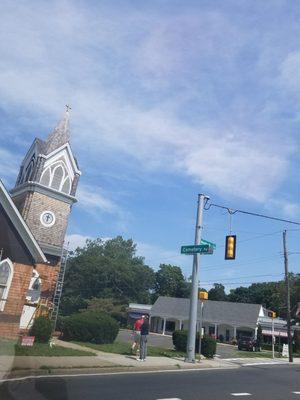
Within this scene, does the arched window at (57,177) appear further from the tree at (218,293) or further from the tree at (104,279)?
the tree at (218,293)

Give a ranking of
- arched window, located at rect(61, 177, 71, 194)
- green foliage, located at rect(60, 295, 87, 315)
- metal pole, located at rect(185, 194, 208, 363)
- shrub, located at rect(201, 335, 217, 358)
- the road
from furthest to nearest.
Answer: green foliage, located at rect(60, 295, 87, 315), arched window, located at rect(61, 177, 71, 194), shrub, located at rect(201, 335, 217, 358), metal pole, located at rect(185, 194, 208, 363), the road

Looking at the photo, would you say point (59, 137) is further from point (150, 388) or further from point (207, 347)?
point (150, 388)

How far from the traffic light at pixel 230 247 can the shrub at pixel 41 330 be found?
8.10 metres

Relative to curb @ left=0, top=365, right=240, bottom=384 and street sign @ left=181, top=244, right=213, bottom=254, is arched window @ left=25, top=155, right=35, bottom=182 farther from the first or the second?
curb @ left=0, top=365, right=240, bottom=384

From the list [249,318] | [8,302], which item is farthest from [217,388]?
[249,318]

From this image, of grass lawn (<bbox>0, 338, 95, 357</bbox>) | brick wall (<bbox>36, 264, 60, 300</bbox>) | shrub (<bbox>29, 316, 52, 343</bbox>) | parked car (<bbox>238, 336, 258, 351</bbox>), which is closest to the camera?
grass lawn (<bbox>0, 338, 95, 357</bbox>)

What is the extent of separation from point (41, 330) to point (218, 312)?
49.5 m

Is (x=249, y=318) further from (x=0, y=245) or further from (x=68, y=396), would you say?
(x=68, y=396)

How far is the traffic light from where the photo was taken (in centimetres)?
2006

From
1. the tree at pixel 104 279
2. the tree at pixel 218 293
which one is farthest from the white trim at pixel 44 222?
the tree at pixel 218 293

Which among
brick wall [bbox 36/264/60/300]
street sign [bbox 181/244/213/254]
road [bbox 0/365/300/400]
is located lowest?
road [bbox 0/365/300/400]

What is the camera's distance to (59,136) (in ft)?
122

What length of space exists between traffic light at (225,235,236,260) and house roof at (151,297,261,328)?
43.9 meters

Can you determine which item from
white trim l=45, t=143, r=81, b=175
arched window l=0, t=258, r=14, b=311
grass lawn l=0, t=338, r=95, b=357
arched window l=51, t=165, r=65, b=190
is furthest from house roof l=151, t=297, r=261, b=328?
grass lawn l=0, t=338, r=95, b=357
